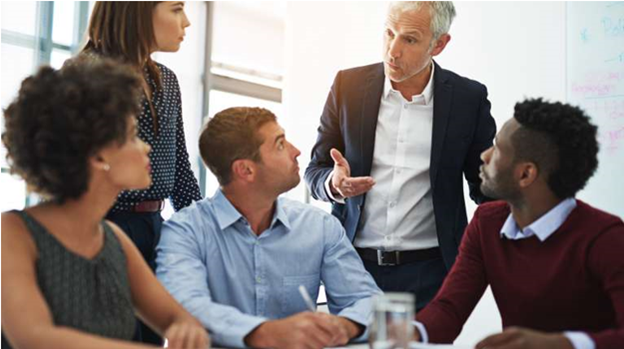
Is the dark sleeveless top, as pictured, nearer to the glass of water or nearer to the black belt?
the glass of water

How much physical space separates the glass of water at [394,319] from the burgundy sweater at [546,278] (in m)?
0.58

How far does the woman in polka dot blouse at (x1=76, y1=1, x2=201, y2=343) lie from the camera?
6.31ft

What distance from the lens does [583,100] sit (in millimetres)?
3576

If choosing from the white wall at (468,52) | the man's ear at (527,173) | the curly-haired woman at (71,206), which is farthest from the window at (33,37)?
the man's ear at (527,173)

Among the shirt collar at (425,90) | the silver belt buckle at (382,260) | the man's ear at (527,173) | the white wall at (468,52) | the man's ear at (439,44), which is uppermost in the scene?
the white wall at (468,52)

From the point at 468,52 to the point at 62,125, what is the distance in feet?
9.96

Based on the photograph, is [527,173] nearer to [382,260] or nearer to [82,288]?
[382,260]

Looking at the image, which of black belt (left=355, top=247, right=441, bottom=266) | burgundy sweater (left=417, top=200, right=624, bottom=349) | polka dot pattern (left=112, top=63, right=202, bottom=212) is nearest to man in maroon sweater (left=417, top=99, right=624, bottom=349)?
burgundy sweater (left=417, top=200, right=624, bottom=349)

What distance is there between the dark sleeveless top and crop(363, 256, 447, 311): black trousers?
1.04 m

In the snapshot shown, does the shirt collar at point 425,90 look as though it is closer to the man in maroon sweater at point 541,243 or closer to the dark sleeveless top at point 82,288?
the man in maroon sweater at point 541,243

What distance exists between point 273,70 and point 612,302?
6659 mm

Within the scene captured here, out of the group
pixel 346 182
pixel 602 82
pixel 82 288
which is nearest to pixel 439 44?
pixel 346 182

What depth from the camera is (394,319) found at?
3.97ft

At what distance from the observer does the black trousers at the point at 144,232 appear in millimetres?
1925
